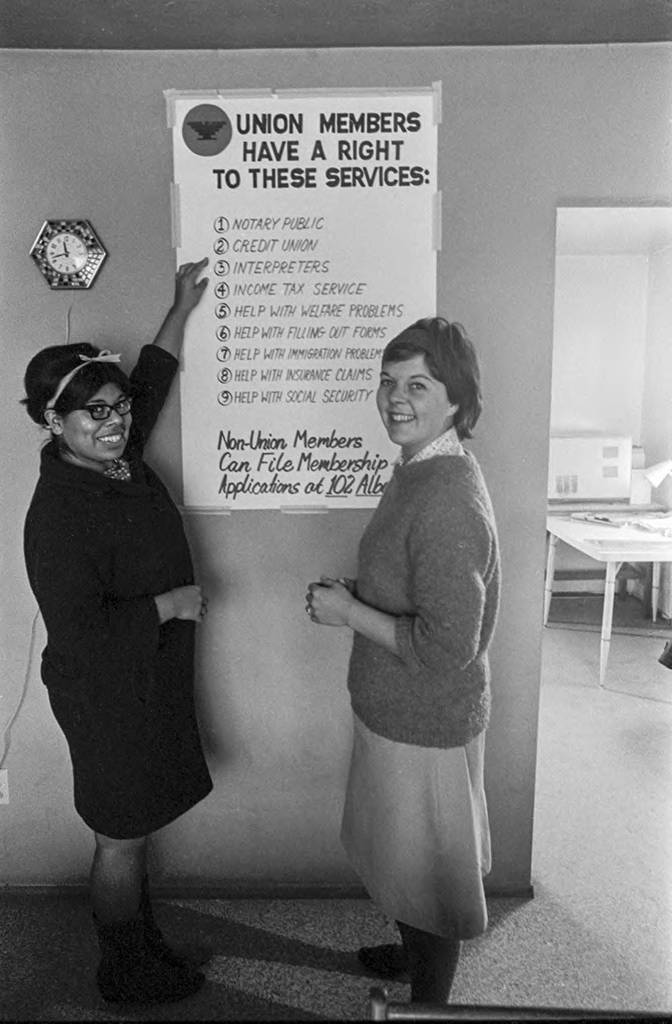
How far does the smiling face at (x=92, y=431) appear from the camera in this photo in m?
1.60

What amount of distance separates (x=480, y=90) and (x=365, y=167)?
33 cm

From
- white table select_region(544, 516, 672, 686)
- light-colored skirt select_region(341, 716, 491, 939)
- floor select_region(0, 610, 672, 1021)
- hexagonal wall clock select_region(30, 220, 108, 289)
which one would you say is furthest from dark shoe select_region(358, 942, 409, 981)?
white table select_region(544, 516, 672, 686)

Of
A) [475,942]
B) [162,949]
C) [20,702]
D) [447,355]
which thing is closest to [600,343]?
[447,355]

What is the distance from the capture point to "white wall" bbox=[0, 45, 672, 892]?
184 centimetres

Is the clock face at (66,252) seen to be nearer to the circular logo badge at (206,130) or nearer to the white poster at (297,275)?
the white poster at (297,275)

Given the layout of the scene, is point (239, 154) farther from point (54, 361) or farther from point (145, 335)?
point (54, 361)

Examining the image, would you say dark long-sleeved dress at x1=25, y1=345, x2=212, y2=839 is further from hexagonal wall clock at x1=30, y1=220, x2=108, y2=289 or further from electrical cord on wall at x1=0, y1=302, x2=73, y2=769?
hexagonal wall clock at x1=30, y1=220, x2=108, y2=289

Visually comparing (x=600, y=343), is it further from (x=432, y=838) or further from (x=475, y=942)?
(x=432, y=838)

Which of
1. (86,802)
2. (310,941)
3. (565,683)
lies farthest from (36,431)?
(565,683)

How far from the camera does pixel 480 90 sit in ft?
6.01

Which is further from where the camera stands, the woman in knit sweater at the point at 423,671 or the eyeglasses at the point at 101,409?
the eyeglasses at the point at 101,409

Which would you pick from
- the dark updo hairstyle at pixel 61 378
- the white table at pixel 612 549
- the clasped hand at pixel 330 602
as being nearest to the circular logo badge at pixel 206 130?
the dark updo hairstyle at pixel 61 378

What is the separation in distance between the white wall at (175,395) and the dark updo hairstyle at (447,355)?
0.42 m

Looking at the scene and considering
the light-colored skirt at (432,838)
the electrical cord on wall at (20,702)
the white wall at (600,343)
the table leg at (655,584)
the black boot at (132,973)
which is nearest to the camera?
the light-colored skirt at (432,838)
